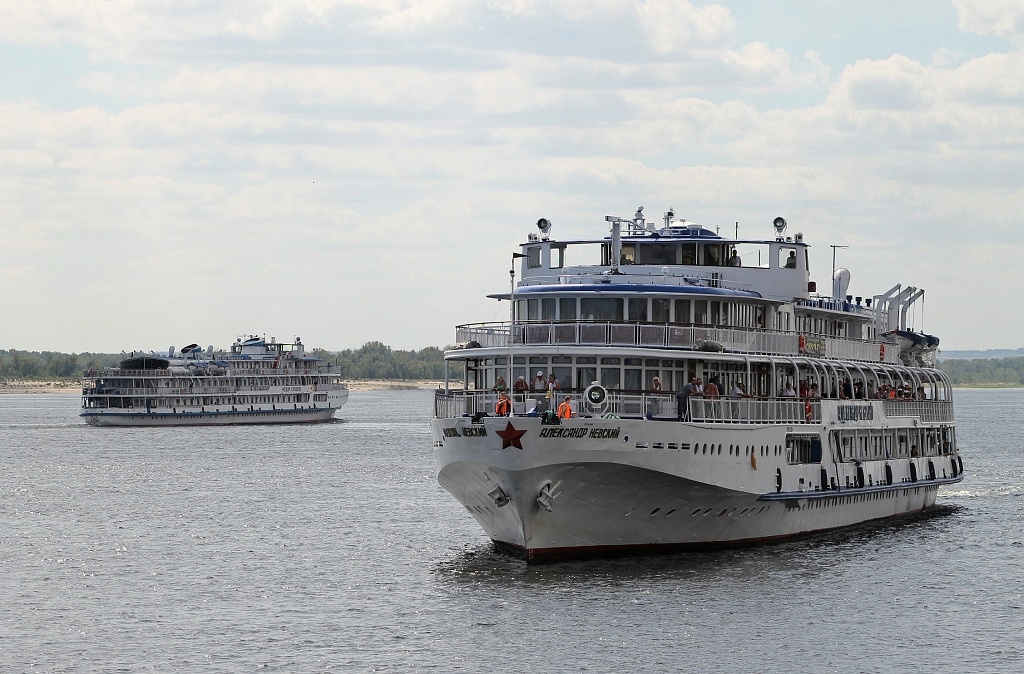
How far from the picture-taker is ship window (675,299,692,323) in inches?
1922

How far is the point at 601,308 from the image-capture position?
48438mm

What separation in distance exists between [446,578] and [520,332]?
830 centimetres

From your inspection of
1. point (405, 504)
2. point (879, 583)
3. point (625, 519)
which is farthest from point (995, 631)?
point (405, 504)

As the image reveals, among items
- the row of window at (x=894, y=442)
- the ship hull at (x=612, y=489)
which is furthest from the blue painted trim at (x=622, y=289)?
the row of window at (x=894, y=442)

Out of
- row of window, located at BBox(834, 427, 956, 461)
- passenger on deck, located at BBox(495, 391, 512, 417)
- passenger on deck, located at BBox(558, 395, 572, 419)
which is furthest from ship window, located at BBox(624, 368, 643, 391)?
row of window, located at BBox(834, 427, 956, 461)

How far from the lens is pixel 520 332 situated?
48625 millimetres

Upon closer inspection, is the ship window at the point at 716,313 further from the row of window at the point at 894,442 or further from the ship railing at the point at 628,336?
the row of window at the point at 894,442

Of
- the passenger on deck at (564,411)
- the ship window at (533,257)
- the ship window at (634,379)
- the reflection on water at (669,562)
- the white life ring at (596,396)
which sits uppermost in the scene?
the ship window at (533,257)

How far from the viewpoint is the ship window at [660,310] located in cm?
4841

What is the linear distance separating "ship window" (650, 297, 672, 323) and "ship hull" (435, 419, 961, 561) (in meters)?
4.56

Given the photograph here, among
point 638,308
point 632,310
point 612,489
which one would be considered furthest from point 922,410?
point 612,489

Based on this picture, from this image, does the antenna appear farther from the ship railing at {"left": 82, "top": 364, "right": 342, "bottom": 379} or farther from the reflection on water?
the ship railing at {"left": 82, "top": 364, "right": 342, "bottom": 379}

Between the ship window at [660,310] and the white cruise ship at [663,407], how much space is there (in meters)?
0.03

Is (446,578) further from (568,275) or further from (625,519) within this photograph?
(568,275)
